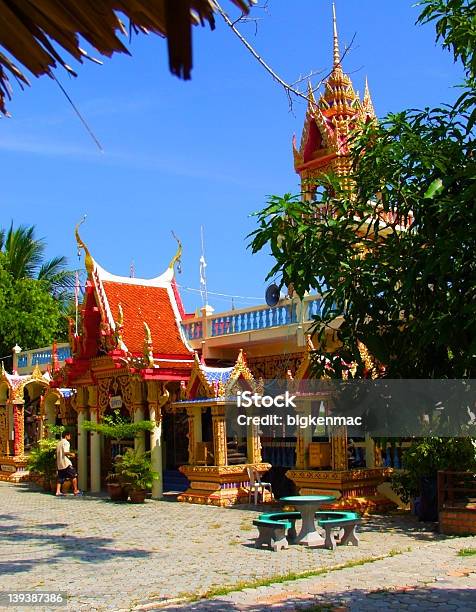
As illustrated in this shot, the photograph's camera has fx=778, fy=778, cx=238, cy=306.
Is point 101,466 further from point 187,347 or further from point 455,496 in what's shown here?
point 455,496

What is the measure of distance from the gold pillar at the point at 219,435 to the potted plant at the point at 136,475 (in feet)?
4.45

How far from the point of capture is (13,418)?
21.6 meters

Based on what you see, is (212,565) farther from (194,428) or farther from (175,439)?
(175,439)

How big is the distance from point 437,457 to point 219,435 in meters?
4.67

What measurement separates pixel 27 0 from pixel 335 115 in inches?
620

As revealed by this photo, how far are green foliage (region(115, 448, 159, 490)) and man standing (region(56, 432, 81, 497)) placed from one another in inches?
92.7

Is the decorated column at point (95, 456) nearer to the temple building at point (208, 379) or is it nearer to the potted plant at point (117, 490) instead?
the temple building at point (208, 379)

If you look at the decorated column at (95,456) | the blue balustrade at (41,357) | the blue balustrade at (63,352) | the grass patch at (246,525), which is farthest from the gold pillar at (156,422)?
the blue balustrade at (41,357)

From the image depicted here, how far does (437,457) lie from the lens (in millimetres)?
11664

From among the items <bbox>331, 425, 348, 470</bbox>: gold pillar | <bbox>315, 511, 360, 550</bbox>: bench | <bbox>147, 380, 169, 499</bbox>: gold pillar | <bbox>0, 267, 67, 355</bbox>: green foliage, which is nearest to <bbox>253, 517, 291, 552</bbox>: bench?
<bbox>315, 511, 360, 550</bbox>: bench

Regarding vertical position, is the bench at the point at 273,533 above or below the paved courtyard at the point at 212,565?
above

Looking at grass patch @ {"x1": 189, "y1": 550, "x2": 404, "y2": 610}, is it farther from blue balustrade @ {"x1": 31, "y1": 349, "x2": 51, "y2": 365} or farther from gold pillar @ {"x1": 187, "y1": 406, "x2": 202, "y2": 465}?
blue balustrade @ {"x1": 31, "y1": 349, "x2": 51, "y2": 365}

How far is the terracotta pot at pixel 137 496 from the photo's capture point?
1515 centimetres

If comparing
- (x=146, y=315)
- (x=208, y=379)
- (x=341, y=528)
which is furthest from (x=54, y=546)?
(x=146, y=315)
